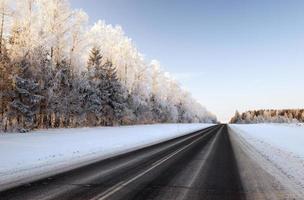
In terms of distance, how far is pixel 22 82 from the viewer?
27.1 meters

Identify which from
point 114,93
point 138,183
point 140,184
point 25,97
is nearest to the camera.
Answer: point 140,184

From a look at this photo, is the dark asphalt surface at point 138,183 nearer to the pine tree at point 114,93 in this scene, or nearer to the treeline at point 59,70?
the treeline at point 59,70

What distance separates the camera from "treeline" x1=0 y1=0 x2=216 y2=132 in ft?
88.5

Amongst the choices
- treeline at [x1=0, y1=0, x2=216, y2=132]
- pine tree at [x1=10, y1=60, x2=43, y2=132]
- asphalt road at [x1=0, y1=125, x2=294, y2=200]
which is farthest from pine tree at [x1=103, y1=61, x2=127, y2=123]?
asphalt road at [x1=0, y1=125, x2=294, y2=200]

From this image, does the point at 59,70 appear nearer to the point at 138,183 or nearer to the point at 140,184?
the point at 138,183

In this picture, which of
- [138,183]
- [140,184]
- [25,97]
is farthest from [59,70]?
[140,184]

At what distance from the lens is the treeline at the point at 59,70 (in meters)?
27.0

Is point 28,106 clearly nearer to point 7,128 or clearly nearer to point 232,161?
point 7,128

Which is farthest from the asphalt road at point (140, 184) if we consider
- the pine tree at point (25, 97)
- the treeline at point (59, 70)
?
the treeline at point (59, 70)

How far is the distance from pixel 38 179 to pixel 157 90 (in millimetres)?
70266

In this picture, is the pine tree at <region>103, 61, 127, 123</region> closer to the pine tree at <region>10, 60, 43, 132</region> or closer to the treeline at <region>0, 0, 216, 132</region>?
the treeline at <region>0, 0, 216, 132</region>

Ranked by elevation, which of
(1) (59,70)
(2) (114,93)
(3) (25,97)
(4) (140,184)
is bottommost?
(4) (140,184)

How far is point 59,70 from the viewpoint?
33.4 metres

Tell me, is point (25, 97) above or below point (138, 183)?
above
